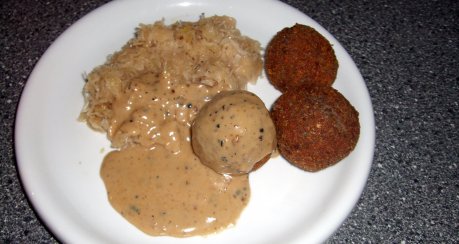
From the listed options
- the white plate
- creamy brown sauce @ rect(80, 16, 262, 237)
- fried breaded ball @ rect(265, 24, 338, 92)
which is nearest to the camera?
the white plate

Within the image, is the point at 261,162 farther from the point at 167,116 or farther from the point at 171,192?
the point at 167,116

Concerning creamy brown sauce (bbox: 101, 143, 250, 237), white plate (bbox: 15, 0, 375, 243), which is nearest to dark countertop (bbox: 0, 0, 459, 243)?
white plate (bbox: 15, 0, 375, 243)

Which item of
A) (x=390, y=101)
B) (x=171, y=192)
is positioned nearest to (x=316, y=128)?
(x=171, y=192)

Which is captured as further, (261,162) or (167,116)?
(167,116)

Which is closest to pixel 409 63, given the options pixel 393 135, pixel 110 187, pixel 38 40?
pixel 393 135

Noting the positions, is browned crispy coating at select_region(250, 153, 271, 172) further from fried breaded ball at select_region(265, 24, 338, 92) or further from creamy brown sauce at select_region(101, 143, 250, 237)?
fried breaded ball at select_region(265, 24, 338, 92)

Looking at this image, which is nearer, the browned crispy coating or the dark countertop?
the browned crispy coating
